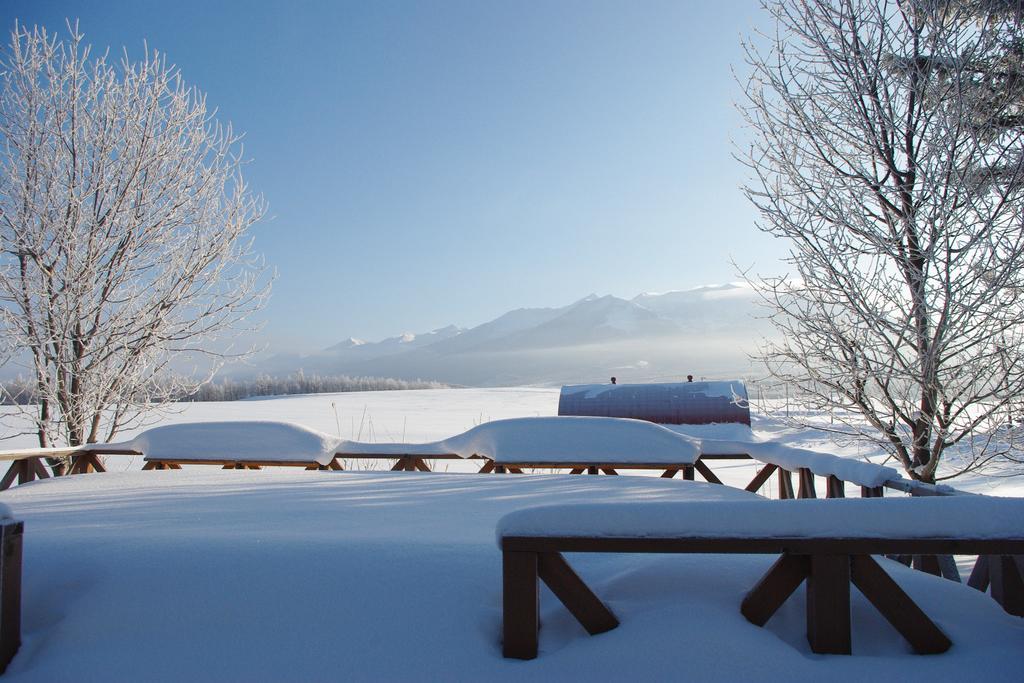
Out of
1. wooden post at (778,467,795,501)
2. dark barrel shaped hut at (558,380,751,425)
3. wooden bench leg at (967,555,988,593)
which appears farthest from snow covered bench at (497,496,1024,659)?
dark barrel shaped hut at (558,380,751,425)

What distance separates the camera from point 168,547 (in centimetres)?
227

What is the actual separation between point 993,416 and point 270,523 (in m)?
5.53

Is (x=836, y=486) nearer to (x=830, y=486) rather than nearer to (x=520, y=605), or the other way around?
(x=830, y=486)

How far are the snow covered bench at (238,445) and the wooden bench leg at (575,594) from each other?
441cm

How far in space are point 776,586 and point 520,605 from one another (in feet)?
2.69

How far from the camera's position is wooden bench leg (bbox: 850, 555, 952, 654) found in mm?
1838

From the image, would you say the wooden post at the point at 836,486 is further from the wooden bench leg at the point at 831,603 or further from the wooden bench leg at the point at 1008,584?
the wooden bench leg at the point at 831,603

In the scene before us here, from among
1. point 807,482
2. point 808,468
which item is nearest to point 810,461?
point 808,468

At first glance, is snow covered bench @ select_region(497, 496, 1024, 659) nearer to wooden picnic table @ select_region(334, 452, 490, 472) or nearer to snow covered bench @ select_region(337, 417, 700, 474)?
snow covered bench @ select_region(337, 417, 700, 474)

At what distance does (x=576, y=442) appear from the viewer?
564cm

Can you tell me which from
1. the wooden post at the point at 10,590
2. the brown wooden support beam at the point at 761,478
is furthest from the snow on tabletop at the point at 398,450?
the wooden post at the point at 10,590

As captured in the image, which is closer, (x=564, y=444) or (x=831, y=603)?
(x=831, y=603)

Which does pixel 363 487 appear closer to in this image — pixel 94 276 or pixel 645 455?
pixel 645 455

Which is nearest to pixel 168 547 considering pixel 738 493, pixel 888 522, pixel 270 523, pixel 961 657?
pixel 270 523
